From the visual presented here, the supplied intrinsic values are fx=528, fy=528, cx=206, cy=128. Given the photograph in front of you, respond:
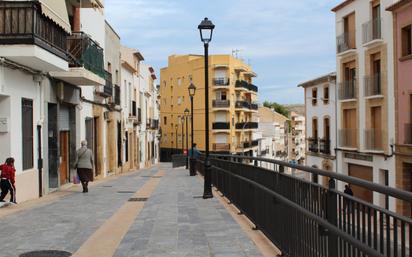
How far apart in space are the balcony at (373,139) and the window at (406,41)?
16.1 feet

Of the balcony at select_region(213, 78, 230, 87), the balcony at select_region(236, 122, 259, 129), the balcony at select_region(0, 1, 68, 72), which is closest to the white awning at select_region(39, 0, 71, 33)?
the balcony at select_region(0, 1, 68, 72)

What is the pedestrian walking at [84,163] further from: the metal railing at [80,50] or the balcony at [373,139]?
the balcony at [373,139]

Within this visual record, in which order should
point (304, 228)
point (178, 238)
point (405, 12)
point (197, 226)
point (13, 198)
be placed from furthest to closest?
point (405, 12) → point (13, 198) → point (197, 226) → point (178, 238) → point (304, 228)

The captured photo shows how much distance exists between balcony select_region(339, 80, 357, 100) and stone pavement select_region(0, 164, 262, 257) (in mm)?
22240

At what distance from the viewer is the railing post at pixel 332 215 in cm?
420

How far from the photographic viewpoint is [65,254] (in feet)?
21.9

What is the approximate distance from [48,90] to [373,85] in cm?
1945

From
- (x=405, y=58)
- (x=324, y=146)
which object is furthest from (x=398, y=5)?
(x=324, y=146)

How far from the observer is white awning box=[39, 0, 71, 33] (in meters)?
13.4

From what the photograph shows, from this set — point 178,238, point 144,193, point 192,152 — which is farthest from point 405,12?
point 178,238

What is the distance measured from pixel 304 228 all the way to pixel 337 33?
31.2 metres

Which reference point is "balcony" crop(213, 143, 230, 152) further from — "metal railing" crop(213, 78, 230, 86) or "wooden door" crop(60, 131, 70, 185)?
"wooden door" crop(60, 131, 70, 185)

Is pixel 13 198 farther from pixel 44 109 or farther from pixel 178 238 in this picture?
pixel 178 238

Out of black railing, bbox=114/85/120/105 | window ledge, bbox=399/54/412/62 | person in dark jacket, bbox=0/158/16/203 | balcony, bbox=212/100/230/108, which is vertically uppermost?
balcony, bbox=212/100/230/108
